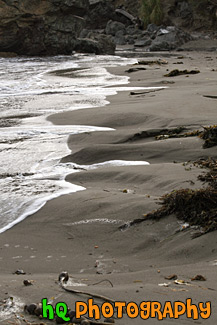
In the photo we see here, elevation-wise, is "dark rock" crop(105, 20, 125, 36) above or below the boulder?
above

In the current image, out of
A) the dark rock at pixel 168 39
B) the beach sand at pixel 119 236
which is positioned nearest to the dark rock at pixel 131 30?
the dark rock at pixel 168 39

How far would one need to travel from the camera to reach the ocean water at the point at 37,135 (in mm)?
4375

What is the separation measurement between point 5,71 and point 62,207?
13260 mm

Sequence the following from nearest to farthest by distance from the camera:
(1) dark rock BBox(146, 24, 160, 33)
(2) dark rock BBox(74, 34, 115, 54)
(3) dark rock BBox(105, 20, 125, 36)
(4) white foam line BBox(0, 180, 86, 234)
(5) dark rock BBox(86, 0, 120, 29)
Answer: (4) white foam line BBox(0, 180, 86, 234)
(2) dark rock BBox(74, 34, 115, 54)
(1) dark rock BBox(146, 24, 160, 33)
(3) dark rock BBox(105, 20, 125, 36)
(5) dark rock BBox(86, 0, 120, 29)

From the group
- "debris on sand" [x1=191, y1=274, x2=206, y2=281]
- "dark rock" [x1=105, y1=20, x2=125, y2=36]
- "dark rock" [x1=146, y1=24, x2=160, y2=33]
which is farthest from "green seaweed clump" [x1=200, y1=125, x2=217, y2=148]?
"dark rock" [x1=105, y1=20, x2=125, y2=36]

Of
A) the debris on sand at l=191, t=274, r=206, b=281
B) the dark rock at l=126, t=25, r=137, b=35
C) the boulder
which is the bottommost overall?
the debris on sand at l=191, t=274, r=206, b=281

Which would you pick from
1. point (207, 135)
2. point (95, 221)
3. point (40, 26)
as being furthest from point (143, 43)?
point (95, 221)

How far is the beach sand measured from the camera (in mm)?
2414

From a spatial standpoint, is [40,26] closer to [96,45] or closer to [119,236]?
[96,45]

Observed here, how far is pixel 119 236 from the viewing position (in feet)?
11.2

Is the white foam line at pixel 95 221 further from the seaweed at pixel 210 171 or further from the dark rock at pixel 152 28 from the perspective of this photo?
the dark rock at pixel 152 28

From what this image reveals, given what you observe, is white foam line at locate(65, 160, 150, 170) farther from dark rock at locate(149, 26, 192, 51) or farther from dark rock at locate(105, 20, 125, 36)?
dark rock at locate(105, 20, 125, 36)

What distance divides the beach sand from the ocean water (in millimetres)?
182

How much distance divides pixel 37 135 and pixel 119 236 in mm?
3596
